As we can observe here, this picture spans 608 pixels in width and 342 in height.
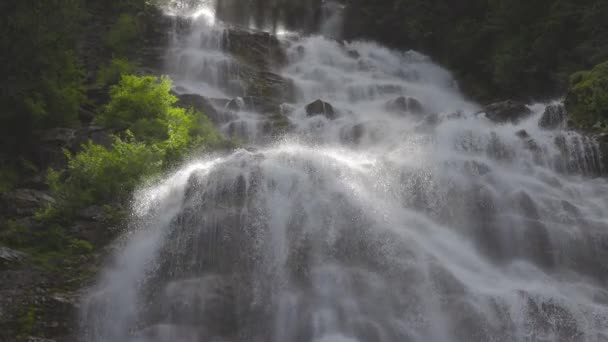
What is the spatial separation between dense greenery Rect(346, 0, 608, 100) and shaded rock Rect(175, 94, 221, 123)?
13.9m

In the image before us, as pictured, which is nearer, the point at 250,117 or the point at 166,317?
the point at 166,317

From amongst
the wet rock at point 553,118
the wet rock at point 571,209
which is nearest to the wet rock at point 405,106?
the wet rock at point 553,118

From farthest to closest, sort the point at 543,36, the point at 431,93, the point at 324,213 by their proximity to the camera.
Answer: the point at 431,93
the point at 543,36
the point at 324,213

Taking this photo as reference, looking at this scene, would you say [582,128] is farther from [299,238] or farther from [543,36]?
[299,238]

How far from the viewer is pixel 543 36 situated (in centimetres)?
2427

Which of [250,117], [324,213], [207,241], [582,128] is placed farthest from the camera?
[250,117]

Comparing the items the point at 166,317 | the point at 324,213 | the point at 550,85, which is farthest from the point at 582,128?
the point at 166,317

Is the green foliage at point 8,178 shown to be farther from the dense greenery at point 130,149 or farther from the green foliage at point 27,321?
the green foliage at point 27,321

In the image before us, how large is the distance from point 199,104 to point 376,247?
11.3 meters

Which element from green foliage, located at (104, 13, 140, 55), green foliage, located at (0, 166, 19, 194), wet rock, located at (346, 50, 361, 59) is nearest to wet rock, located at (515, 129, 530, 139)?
wet rock, located at (346, 50, 361, 59)

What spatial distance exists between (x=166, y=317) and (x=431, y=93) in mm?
20883

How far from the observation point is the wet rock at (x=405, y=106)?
2310 centimetres

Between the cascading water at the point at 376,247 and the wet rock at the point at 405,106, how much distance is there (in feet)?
17.3

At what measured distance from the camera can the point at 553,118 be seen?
18375 mm
